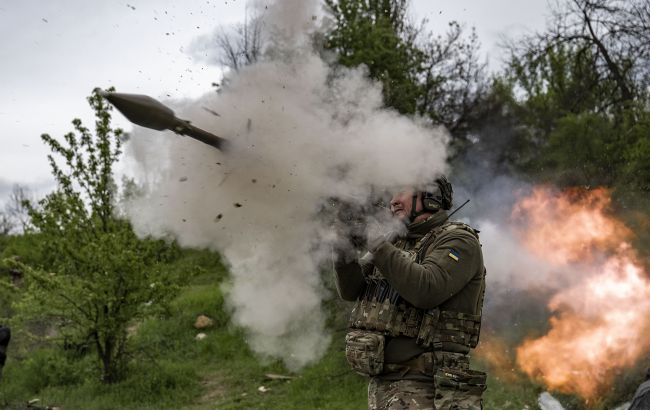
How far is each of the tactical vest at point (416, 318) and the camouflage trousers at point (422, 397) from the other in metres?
0.23

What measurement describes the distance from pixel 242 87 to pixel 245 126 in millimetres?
347

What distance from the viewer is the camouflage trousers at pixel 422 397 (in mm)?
3334

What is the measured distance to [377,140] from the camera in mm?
4281

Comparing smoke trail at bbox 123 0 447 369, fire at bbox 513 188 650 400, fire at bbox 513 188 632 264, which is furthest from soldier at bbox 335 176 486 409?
Answer: fire at bbox 513 188 632 264

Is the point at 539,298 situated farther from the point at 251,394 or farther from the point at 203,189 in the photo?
the point at 203,189

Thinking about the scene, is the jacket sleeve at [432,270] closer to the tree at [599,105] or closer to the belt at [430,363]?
the belt at [430,363]

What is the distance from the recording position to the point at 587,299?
324 inches

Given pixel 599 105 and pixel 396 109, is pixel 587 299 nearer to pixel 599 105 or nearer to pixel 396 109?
pixel 396 109

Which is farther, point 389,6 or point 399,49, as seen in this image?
point 389,6

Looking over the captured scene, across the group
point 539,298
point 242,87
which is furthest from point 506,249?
point 242,87

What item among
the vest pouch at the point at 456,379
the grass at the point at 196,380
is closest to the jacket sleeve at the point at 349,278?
the vest pouch at the point at 456,379

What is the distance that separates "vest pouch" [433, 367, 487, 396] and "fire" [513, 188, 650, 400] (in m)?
4.61

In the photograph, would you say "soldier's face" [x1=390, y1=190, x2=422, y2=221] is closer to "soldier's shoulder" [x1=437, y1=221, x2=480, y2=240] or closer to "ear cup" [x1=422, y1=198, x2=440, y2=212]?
"ear cup" [x1=422, y1=198, x2=440, y2=212]

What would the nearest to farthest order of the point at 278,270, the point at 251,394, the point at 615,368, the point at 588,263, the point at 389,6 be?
the point at 278,270
the point at 615,368
the point at 588,263
the point at 251,394
the point at 389,6
